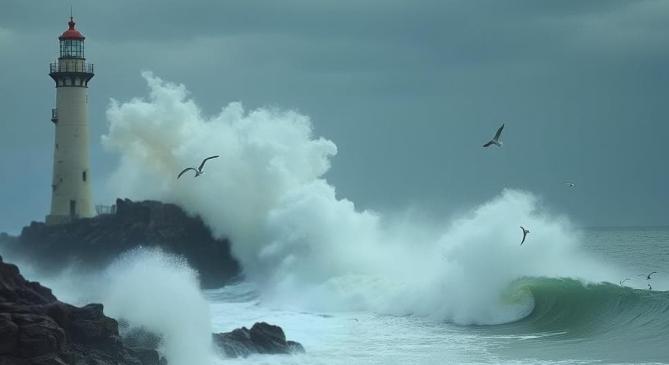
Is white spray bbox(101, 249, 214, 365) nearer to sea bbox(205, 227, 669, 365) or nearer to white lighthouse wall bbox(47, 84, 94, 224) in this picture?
sea bbox(205, 227, 669, 365)

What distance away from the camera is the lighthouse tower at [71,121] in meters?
37.5

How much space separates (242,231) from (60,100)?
6.31 meters

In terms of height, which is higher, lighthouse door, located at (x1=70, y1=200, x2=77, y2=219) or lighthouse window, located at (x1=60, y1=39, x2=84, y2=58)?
lighthouse window, located at (x1=60, y1=39, x2=84, y2=58)

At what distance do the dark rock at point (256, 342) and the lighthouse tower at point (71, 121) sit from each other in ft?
50.7

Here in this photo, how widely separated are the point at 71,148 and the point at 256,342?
16.2 metres

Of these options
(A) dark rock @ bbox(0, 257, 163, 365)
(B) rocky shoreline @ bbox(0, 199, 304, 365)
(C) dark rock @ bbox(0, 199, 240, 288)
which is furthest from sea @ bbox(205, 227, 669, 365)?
(C) dark rock @ bbox(0, 199, 240, 288)

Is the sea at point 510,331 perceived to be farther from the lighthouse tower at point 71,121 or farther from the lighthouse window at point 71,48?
the lighthouse window at point 71,48

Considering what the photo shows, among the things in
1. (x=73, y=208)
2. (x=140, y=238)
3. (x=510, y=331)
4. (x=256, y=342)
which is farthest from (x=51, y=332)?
(x=73, y=208)

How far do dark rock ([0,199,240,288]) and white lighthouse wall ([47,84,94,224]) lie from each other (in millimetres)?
1161

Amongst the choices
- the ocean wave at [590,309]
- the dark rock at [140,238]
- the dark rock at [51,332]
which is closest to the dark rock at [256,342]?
the dark rock at [51,332]

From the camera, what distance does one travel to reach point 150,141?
43.2 metres

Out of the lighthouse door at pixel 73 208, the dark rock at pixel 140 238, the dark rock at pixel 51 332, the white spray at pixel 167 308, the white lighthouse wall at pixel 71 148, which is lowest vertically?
the dark rock at pixel 51 332

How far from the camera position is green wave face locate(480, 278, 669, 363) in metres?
24.0

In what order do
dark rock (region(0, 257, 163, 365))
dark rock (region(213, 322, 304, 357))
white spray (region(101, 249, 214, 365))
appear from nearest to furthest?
dark rock (region(0, 257, 163, 365)) < white spray (region(101, 249, 214, 365)) < dark rock (region(213, 322, 304, 357))
